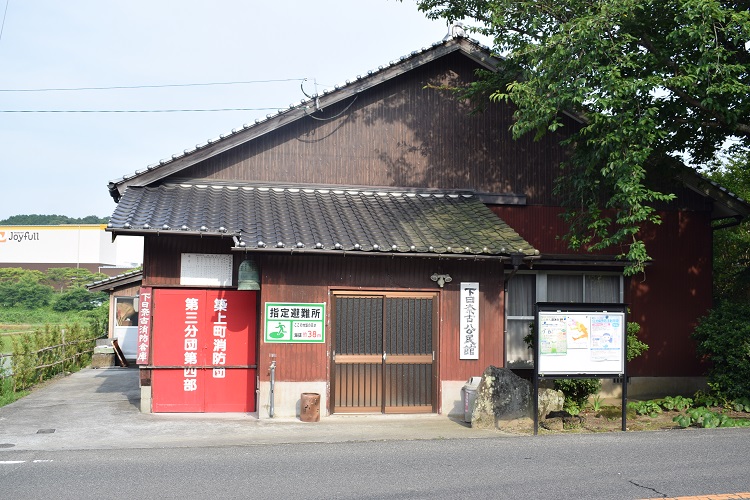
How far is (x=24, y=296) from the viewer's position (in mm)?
59438

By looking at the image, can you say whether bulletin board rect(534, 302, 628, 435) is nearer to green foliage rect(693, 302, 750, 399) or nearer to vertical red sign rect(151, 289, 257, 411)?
green foliage rect(693, 302, 750, 399)

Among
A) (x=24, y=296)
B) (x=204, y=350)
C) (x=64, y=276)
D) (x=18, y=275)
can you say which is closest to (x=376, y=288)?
(x=204, y=350)

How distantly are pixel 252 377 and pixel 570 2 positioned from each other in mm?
8533

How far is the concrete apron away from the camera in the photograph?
10367 mm

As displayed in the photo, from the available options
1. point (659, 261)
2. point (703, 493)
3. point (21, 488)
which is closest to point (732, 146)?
point (659, 261)

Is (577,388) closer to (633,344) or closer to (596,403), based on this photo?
(596,403)

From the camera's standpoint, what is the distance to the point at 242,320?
13.4m

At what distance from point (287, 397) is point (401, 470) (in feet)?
14.7

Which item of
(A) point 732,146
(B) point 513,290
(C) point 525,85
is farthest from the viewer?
(A) point 732,146

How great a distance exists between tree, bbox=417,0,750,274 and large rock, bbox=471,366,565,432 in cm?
279

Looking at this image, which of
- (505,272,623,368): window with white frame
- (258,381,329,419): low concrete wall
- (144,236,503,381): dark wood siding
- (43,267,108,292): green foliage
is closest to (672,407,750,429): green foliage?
(144,236,503,381): dark wood siding

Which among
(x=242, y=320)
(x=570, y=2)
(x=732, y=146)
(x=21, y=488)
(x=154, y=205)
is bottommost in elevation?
(x=21, y=488)

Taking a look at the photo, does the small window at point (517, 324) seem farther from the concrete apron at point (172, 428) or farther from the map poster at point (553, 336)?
the map poster at point (553, 336)

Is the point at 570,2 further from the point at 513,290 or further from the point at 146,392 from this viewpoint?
the point at 146,392
